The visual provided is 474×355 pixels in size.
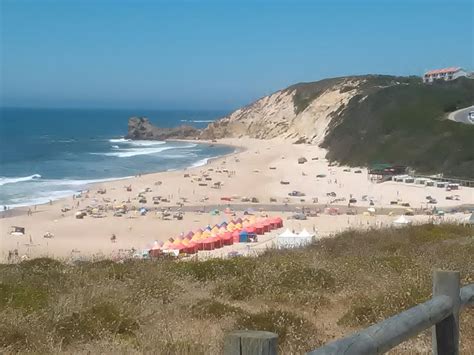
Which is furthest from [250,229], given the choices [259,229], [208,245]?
[208,245]

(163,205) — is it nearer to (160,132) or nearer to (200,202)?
(200,202)

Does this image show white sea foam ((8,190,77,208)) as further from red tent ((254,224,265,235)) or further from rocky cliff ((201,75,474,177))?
rocky cliff ((201,75,474,177))

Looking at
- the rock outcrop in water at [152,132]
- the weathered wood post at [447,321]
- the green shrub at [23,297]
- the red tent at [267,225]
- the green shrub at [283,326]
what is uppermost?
the rock outcrop in water at [152,132]

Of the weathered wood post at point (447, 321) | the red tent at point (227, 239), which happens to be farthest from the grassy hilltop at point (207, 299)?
the red tent at point (227, 239)

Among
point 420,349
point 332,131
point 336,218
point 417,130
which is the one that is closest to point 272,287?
point 420,349

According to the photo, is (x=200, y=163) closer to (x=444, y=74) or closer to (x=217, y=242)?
(x=217, y=242)

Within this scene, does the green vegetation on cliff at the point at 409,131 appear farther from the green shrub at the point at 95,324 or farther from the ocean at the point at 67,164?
the green shrub at the point at 95,324

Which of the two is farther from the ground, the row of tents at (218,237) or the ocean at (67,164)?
the ocean at (67,164)
